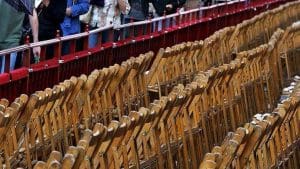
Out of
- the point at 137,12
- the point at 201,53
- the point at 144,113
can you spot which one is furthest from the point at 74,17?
the point at 144,113

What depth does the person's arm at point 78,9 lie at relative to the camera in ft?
34.4

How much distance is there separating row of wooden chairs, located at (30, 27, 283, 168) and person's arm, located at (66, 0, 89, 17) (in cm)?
271

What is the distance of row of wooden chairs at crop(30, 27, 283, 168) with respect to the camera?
4605 millimetres

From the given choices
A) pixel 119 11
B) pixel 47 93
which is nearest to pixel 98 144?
pixel 47 93

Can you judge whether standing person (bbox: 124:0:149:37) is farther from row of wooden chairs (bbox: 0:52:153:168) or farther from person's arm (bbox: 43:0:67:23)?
row of wooden chairs (bbox: 0:52:153:168)

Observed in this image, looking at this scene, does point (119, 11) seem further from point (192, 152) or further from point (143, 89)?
point (192, 152)

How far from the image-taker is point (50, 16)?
32.8ft

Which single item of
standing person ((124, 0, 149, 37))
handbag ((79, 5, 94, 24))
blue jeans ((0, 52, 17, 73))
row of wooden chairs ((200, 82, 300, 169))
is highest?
standing person ((124, 0, 149, 37))

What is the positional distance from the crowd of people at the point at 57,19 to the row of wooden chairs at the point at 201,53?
1084mm

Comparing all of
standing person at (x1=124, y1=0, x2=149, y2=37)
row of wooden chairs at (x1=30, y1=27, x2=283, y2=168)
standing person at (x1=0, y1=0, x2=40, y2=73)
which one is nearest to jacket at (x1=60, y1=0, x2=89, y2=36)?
standing person at (x1=0, y1=0, x2=40, y2=73)

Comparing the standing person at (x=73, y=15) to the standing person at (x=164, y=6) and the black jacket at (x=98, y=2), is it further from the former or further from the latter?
the standing person at (x=164, y=6)

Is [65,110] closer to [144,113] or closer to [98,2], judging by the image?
[144,113]

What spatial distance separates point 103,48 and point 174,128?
12.8 ft

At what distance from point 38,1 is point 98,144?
18.4 ft
